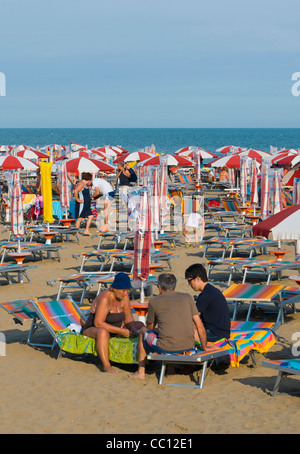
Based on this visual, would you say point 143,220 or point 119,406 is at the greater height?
point 143,220

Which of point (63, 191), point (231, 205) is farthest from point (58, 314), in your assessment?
point (231, 205)

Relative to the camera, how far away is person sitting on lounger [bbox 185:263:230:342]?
20.9 ft

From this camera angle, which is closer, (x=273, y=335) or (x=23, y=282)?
(x=273, y=335)

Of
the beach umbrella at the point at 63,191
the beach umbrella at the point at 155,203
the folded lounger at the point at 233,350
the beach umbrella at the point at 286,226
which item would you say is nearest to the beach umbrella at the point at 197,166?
the beach umbrella at the point at 63,191

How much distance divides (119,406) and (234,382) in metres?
1.12

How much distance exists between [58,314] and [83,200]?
26.0 feet

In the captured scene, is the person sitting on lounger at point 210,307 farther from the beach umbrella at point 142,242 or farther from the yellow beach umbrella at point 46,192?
the yellow beach umbrella at point 46,192

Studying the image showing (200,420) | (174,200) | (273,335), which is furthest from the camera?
(174,200)

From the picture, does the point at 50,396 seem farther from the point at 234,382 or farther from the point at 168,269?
the point at 168,269

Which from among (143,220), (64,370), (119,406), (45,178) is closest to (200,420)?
(119,406)

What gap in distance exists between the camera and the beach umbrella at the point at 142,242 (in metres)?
7.95

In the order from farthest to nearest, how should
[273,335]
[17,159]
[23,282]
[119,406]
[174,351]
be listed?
1. [17,159]
2. [23,282]
3. [273,335]
4. [174,351]
5. [119,406]

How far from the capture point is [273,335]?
257 inches

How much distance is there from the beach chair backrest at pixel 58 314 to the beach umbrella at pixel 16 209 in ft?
14.1
